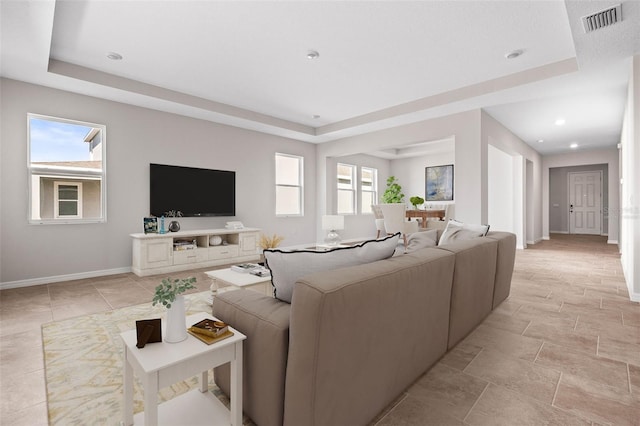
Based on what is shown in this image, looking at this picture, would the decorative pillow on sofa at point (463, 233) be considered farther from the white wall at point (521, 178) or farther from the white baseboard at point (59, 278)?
the white baseboard at point (59, 278)

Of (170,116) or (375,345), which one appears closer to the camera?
(375,345)

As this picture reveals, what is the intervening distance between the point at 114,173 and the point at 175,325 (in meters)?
4.30

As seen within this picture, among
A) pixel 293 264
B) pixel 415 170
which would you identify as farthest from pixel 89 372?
pixel 415 170

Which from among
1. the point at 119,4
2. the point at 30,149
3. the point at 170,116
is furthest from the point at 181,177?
the point at 119,4

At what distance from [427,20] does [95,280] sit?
204 inches

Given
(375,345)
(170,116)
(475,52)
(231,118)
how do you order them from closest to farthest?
(375,345) < (475,52) < (170,116) < (231,118)

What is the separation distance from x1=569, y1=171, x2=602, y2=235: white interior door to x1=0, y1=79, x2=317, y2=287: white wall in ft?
34.4

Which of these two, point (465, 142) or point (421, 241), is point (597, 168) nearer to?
point (465, 142)

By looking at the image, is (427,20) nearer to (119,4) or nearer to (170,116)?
(119,4)

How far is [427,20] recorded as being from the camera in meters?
2.97

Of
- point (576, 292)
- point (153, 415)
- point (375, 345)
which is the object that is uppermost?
point (375, 345)

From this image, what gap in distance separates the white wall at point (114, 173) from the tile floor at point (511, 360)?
1.65 ft

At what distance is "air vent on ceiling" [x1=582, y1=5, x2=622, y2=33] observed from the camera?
8.30 feet

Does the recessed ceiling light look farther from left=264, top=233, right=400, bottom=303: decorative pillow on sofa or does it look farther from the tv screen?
the tv screen
